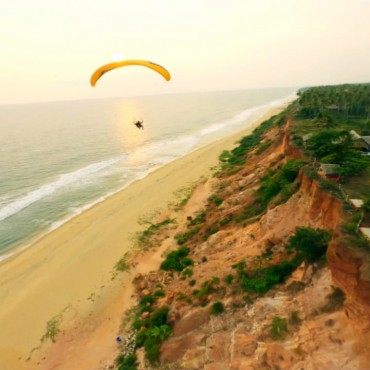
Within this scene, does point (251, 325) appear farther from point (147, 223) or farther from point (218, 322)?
point (147, 223)

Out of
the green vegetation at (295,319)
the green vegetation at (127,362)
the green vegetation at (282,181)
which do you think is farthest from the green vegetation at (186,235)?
the green vegetation at (295,319)

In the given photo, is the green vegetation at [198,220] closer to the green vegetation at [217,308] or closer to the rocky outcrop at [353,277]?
the green vegetation at [217,308]

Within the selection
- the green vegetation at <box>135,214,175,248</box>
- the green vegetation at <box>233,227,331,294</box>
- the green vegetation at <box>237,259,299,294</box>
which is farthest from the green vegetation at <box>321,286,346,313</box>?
the green vegetation at <box>135,214,175,248</box>

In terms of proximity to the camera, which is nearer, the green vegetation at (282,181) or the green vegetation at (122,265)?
the green vegetation at (122,265)

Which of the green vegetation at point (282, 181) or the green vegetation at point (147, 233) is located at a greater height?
the green vegetation at point (282, 181)

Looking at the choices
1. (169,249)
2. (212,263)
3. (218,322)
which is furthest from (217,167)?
(218,322)

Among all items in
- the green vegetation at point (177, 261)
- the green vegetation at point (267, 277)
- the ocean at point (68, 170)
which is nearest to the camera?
the green vegetation at point (267, 277)

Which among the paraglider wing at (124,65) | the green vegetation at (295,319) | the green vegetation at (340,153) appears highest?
the paraglider wing at (124,65)
